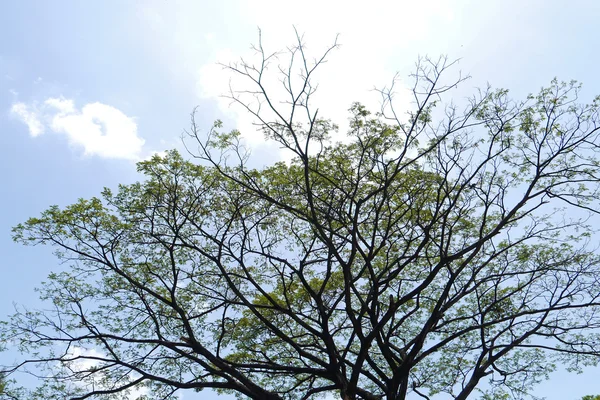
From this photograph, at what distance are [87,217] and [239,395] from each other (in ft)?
19.3

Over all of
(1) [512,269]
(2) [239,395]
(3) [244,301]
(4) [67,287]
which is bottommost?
(2) [239,395]

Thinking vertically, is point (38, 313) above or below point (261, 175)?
below

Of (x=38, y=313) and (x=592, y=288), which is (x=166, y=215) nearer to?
(x=38, y=313)

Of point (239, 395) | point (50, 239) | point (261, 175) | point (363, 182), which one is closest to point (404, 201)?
point (363, 182)

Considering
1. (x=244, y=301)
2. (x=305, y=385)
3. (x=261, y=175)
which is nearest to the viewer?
(x=244, y=301)

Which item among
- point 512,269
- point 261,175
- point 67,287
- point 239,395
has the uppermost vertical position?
point 261,175

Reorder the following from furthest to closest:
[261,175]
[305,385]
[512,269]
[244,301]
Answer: [305,385] → [512,269] → [261,175] → [244,301]

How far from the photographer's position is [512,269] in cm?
1148

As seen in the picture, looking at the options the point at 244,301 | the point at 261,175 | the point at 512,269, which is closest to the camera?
the point at 244,301

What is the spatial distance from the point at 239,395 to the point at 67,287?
5.07 metres

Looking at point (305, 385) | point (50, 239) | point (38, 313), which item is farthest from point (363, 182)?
point (38, 313)

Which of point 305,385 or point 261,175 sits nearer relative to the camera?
point 261,175

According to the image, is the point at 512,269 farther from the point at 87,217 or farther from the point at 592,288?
the point at 87,217

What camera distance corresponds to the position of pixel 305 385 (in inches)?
484
